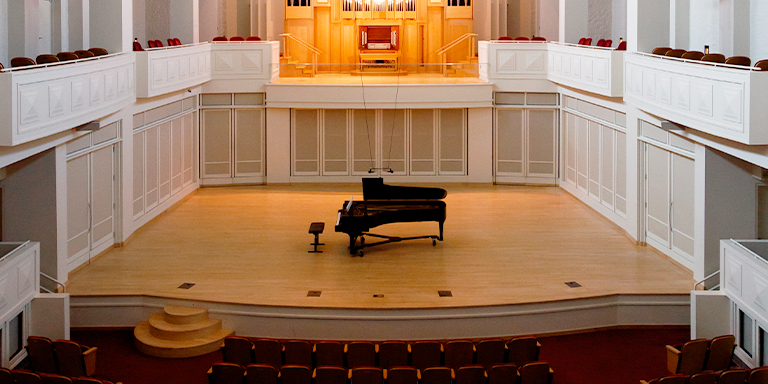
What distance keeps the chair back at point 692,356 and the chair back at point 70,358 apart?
6.91 meters

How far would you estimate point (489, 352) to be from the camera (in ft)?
32.2

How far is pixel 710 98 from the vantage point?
10.8 m

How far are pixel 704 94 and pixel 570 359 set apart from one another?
389 centimetres

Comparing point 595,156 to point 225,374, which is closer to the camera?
point 225,374

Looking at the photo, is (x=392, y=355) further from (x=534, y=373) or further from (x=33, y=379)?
(x=33, y=379)

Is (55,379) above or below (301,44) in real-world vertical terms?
below

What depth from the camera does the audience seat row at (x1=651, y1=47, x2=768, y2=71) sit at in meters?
10.1

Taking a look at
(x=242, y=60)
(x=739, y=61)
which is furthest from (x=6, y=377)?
(x=242, y=60)

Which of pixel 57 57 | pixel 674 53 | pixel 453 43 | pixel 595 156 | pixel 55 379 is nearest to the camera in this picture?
pixel 55 379

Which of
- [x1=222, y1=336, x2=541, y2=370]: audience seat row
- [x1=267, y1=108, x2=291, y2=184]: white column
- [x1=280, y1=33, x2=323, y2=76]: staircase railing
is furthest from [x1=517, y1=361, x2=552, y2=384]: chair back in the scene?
[x1=280, y1=33, x2=323, y2=76]: staircase railing

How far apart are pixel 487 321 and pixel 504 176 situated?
30.8ft

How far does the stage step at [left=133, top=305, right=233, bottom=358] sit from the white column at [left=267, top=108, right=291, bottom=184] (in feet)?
29.2

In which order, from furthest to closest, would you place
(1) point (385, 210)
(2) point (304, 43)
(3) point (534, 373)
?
(2) point (304, 43) → (1) point (385, 210) → (3) point (534, 373)

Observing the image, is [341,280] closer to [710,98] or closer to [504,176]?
[710,98]
